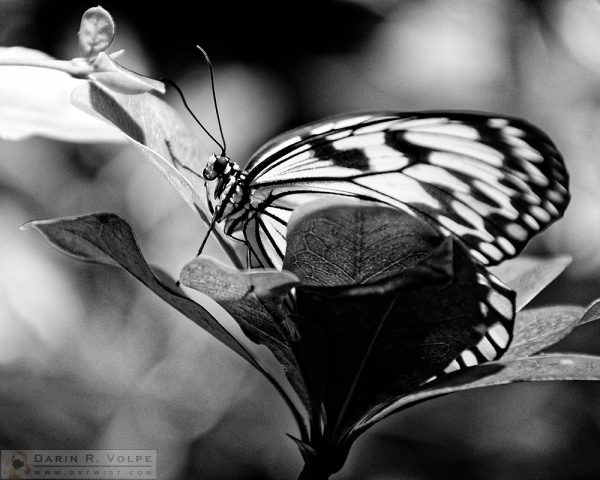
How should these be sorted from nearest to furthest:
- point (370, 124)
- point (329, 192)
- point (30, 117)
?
1. point (30, 117)
2. point (370, 124)
3. point (329, 192)

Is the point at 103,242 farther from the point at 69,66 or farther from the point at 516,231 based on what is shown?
the point at 516,231

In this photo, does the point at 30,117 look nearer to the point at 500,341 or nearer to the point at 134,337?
the point at 500,341

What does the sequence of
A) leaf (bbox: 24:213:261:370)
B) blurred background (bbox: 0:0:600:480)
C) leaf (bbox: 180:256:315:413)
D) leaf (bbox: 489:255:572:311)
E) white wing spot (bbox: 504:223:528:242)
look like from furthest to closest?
blurred background (bbox: 0:0:600:480)
white wing spot (bbox: 504:223:528:242)
leaf (bbox: 489:255:572:311)
leaf (bbox: 24:213:261:370)
leaf (bbox: 180:256:315:413)

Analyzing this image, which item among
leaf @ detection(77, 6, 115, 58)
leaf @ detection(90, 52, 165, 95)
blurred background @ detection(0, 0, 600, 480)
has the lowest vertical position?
blurred background @ detection(0, 0, 600, 480)

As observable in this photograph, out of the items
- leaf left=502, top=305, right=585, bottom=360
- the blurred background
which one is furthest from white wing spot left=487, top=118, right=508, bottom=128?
the blurred background

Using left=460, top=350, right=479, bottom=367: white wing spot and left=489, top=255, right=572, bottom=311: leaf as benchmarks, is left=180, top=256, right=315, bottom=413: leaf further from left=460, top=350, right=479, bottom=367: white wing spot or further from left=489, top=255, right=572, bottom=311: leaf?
left=489, top=255, right=572, bottom=311: leaf

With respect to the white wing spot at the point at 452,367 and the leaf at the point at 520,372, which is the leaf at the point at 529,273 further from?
the leaf at the point at 520,372

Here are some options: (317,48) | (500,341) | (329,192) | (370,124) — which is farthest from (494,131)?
(317,48)
